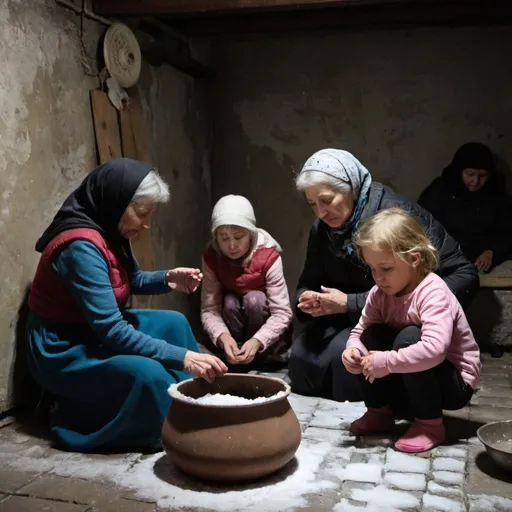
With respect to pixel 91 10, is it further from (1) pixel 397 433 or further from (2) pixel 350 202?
(1) pixel 397 433

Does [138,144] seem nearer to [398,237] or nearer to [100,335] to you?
[100,335]

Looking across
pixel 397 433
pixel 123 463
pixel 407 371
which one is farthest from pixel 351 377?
pixel 123 463

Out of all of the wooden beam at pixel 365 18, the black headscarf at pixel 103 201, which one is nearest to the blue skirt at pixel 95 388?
the black headscarf at pixel 103 201

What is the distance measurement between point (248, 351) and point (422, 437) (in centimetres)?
119

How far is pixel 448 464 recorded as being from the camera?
8.14 ft

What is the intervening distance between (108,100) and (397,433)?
2379mm

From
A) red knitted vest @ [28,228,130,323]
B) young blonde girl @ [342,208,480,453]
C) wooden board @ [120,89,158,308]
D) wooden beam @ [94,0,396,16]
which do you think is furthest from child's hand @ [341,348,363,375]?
wooden beam @ [94,0,396,16]

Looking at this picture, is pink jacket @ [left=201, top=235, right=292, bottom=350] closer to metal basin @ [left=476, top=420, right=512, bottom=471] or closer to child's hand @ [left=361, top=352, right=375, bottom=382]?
child's hand @ [left=361, top=352, right=375, bottom=382]

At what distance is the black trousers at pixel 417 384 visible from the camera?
2.61 metres

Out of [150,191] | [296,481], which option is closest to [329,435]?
[296,481]

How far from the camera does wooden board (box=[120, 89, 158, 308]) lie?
3980mm

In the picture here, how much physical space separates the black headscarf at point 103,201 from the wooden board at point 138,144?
48.6 inches

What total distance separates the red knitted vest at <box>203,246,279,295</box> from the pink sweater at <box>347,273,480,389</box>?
3.69 ft

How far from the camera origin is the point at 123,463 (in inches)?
99.0
